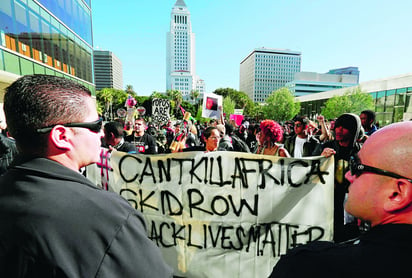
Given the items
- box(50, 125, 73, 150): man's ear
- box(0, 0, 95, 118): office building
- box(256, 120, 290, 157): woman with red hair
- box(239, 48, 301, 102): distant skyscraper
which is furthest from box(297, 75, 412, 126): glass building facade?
box(239, 48, 301, 102): distant skyscraper

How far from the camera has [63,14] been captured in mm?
17656

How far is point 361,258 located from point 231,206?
183cm

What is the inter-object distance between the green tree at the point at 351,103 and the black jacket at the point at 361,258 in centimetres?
4395

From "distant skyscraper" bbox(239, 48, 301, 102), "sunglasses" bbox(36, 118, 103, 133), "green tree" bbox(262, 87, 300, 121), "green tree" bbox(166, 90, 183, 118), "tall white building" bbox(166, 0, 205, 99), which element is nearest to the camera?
"sunglasses" bbox(36, 118, 103, 133)

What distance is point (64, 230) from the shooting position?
2.41ft

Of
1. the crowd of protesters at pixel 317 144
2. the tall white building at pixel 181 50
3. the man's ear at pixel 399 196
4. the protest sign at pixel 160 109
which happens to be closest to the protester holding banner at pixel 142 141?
the crowd of protesters at pixel 317 144

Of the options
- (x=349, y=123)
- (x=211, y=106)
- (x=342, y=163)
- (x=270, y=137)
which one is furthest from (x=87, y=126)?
(x=211, y=106)

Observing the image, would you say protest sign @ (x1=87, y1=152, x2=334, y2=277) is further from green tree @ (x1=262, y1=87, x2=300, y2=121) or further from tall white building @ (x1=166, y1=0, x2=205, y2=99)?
tall white building @ (x1=166, y1=0, x2=205, y2=99)

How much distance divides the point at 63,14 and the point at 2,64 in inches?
350

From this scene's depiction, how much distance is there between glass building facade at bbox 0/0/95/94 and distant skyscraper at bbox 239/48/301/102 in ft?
423

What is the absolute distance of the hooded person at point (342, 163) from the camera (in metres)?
2.46

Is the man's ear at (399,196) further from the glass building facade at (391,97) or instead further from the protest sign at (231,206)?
the glass building facade at (391,97)

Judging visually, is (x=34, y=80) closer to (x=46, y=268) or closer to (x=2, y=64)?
(x=46, y=268)

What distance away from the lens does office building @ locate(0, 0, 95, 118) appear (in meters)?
11.8
